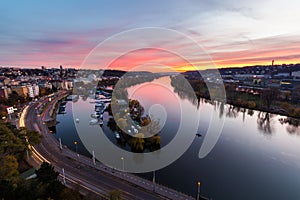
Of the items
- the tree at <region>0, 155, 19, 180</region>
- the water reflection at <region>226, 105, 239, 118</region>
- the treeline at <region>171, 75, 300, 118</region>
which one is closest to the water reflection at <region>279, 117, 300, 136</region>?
the treeline at <region>171, 75, 300, 118</region>

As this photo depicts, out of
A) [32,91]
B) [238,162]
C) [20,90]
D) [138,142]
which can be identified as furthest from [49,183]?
[32,91]

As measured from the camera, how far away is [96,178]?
170 inches

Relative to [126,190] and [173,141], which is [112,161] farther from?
[173,141]

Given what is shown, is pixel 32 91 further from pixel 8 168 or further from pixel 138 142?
pixel 8 168

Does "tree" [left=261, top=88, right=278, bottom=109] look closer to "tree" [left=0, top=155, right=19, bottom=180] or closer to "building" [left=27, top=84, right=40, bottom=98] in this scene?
"tree" [left=0, top=155, right=19, bottom=180]

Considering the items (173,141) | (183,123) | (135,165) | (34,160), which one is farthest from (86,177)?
(183,123)

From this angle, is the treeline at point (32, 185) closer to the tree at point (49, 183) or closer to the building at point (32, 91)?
the tree at point (49, 183)

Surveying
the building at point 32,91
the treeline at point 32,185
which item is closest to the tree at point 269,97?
the treeline at point 32,185

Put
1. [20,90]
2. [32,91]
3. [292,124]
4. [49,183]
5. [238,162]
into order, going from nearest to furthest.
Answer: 1. [49,183]
2. [238,162]
3. [292,124]
4. [20,90]
5. [32,91]

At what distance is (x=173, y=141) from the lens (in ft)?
23.6

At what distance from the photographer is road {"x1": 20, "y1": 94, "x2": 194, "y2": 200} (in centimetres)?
386

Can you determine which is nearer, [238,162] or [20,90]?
[238,162]

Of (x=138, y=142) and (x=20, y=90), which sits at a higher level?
(x=20, y=90)

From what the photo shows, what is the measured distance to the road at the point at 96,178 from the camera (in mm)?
3855
